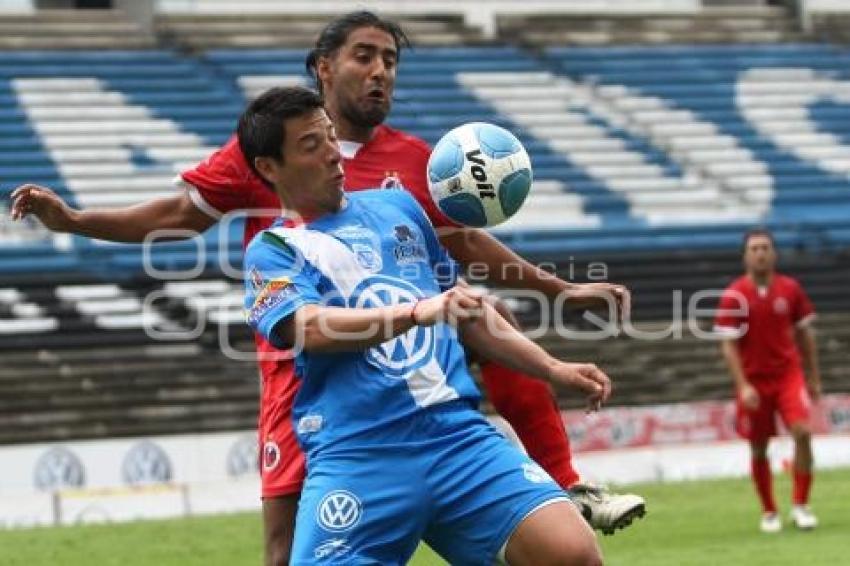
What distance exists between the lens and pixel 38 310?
20.0 meters

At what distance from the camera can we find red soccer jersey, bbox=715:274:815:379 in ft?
46.5

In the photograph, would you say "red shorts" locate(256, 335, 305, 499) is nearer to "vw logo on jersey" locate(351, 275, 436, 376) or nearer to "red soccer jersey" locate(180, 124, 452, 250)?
"red soccer jersey" locate(180, 124, 452, 250)

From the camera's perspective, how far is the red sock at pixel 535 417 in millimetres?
7387

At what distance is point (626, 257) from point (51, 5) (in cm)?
983

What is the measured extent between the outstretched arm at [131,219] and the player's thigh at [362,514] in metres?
1.90

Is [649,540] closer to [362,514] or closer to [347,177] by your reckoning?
[347,177]

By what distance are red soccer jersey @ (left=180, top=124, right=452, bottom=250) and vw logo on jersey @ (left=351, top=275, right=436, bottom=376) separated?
1.24 meters

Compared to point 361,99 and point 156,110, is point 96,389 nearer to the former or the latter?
point 156,110

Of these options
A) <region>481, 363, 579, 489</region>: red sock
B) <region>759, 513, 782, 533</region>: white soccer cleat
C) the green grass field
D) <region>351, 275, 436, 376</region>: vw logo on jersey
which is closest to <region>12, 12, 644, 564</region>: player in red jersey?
<region>481, 363, 579, 489</region>: red sock

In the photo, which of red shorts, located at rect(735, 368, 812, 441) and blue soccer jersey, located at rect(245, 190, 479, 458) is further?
red shorts, located at rect(735, 368, 812, 441)

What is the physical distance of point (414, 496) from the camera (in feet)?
17.3

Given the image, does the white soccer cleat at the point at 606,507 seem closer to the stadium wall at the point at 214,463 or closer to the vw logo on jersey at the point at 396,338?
the vw logo on jersey at the point at 396,338

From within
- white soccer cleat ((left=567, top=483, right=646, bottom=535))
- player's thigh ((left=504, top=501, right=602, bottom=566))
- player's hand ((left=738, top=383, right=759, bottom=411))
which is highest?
player's thigh ((left=504, top=501, right=602, bottom=566))

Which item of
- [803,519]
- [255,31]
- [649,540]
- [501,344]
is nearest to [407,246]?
[501,344]
